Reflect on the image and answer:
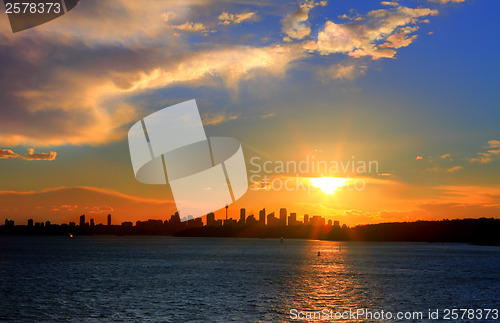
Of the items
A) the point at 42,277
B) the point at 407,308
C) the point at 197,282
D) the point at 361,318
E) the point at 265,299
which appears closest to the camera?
the point at 361,318

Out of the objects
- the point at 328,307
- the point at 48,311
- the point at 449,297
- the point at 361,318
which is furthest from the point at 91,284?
the point at 449,297

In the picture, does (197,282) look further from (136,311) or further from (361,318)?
(361,318)

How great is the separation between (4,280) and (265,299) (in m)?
55.5

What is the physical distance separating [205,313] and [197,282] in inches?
1404

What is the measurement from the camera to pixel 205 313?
55.7 m

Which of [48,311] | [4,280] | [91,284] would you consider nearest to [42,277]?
[4,280]

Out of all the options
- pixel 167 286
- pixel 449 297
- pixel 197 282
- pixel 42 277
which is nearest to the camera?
pixel 449 297

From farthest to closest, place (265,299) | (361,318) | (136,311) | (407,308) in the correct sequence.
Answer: (265,299) < (407,308) < (136,311) < (361,318)

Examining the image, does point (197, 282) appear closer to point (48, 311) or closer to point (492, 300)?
point (48, 311)

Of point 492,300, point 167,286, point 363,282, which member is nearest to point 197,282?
point 167,286

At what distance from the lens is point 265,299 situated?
68.6m

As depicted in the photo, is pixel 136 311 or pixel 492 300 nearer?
pixel 136 311

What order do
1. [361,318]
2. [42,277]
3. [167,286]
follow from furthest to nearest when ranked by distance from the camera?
[42,277] → [167,286] → [361,318]

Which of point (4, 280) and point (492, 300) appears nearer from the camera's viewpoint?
point (492, 300)
